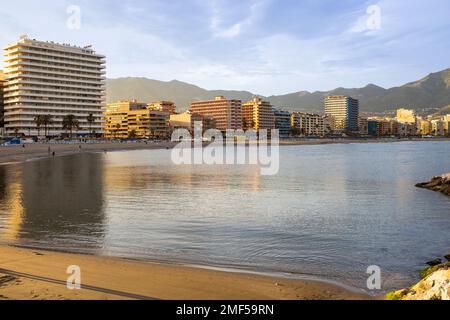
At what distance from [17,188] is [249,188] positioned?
21.0 metres

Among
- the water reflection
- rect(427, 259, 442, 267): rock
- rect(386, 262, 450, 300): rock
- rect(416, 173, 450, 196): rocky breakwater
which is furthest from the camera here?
rect(416, 173, 450, 196): rocky breakwater

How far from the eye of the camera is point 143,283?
1159 centimetres

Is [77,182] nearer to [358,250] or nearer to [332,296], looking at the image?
[358,250]

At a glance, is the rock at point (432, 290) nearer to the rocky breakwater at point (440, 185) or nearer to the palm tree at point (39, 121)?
the rocky breakwater at point (440, 185)

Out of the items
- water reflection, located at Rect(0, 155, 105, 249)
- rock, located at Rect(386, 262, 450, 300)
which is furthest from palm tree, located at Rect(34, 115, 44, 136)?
rock, located at Rect(386, 262, 450, 300)

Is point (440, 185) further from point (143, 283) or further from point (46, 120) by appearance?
point (46, 120)

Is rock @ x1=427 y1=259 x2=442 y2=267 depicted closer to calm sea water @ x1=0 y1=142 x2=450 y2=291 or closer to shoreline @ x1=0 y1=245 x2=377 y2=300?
calm sea water @ x1=0 y1=142 x2=450 y2=291

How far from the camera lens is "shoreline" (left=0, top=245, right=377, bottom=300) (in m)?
10.6

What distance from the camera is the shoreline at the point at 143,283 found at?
416 inches

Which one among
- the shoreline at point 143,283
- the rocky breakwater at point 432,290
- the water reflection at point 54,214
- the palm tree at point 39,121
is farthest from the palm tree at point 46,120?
the rocky breakwater at point 432,290

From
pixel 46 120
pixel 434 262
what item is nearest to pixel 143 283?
pixel 434 262

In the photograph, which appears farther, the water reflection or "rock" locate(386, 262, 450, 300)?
the water reflection

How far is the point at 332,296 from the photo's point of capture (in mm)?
11234
